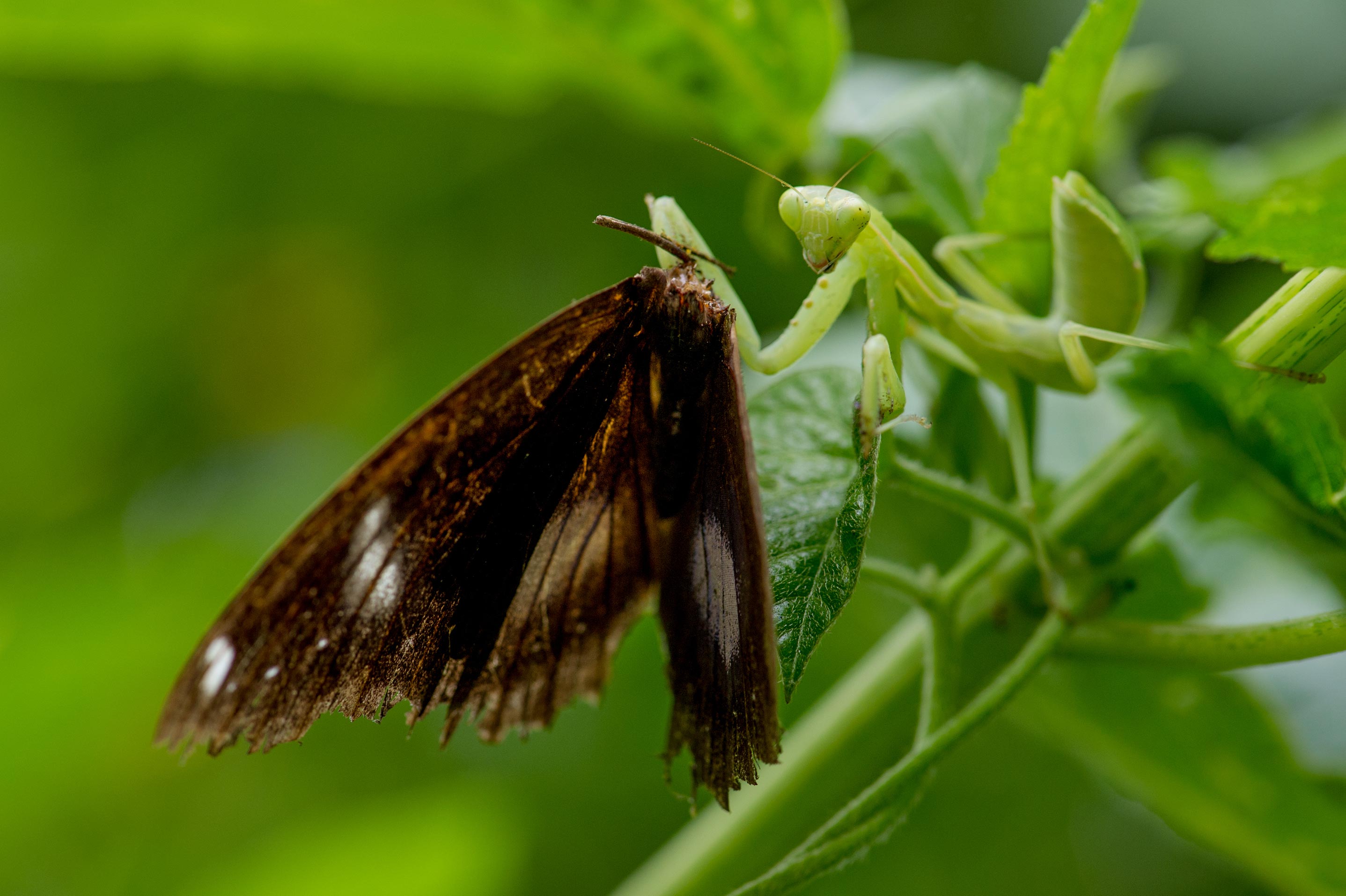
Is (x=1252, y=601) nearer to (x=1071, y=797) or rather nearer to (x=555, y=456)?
(x=1071, y=797)

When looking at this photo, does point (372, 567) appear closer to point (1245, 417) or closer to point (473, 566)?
point (473, 566)

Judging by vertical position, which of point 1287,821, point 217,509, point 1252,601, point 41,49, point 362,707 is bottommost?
point 1287,821

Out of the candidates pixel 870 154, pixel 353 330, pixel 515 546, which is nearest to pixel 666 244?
pixel 870 154

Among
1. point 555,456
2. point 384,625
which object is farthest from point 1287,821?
point 384,625

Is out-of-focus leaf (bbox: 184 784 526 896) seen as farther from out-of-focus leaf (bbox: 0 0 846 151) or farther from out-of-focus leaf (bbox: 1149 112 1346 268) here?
out-of-focus leaf (bbox: 1149 112 1346 268)

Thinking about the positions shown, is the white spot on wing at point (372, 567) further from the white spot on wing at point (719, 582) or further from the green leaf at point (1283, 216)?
the green leaf at point (1283, 216)

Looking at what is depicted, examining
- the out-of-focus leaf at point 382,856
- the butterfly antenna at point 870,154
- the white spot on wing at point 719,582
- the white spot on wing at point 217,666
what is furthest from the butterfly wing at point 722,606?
the out-of-focus leaf at point 382,856

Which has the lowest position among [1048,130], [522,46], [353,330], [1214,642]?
[1214,642]
